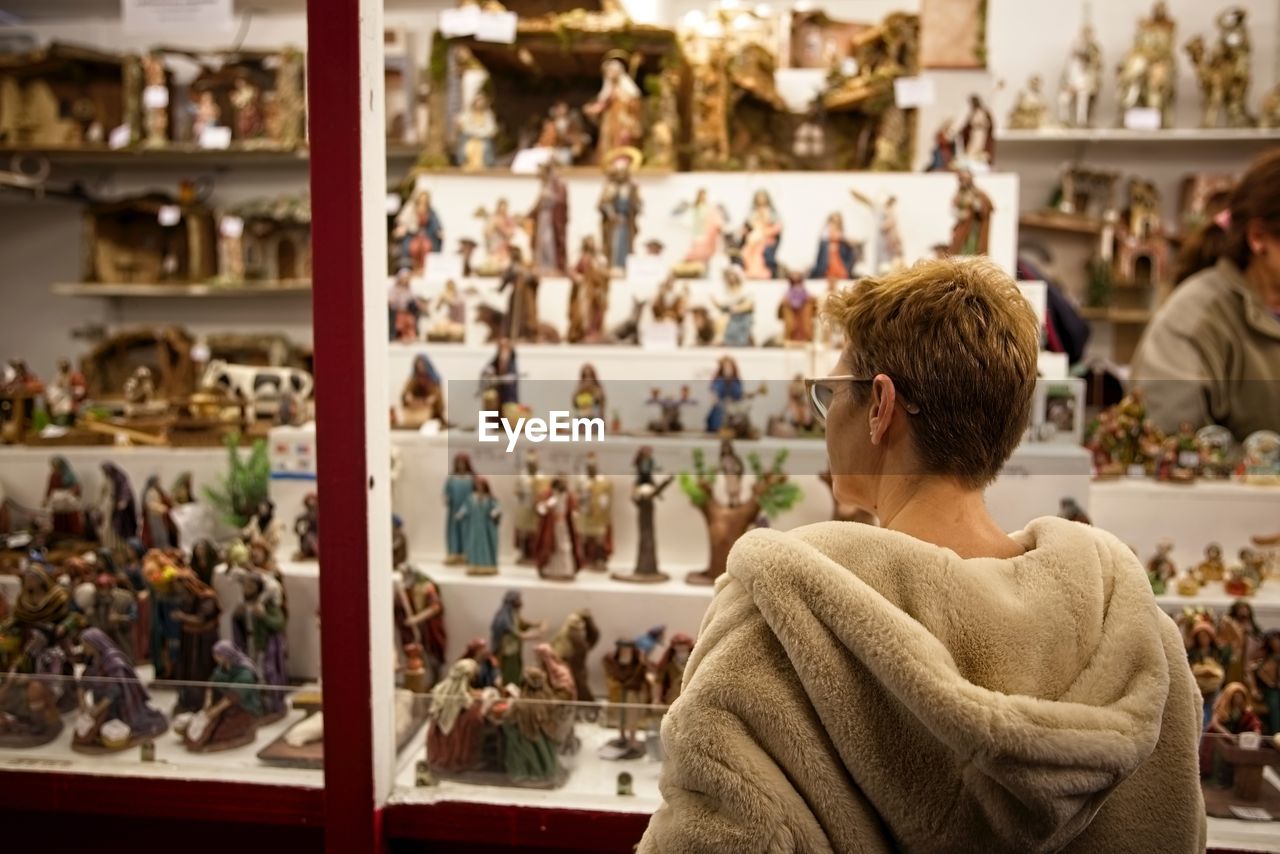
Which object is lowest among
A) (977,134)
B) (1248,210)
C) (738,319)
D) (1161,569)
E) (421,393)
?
(1161,569)

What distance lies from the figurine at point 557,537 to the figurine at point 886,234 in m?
1.72

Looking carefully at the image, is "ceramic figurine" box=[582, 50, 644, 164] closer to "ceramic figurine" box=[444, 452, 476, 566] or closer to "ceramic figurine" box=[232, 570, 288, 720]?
"ceramic figurine" box=[444, 452, 476, 566]

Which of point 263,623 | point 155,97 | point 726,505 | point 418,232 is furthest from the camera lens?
point 155,97

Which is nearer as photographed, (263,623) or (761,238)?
(263,623)

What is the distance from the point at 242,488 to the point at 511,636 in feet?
4.63

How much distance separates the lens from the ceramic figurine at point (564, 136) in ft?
15.9

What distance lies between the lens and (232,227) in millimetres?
6289

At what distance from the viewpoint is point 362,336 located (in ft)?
6.98

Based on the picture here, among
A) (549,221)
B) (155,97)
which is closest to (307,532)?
(549,221)

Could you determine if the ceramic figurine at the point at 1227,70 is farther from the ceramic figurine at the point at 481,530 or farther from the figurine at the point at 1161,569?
the ceramic figurine at the point at 481,530

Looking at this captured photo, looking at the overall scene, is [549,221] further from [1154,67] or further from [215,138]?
A: [1154,67]

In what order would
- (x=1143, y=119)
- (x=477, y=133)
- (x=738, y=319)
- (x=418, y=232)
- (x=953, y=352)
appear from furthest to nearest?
1. (x=1143, y=119)
2. (x=477, y=133)
3. (x=418, y=232)
4. (x=738, y=319)
5. (x=953, y=352)

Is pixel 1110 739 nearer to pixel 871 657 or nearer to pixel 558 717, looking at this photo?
pixel 871 657

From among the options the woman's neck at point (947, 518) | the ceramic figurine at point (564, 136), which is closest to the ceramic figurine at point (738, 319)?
the ceramic figurine at point (564, 136)
